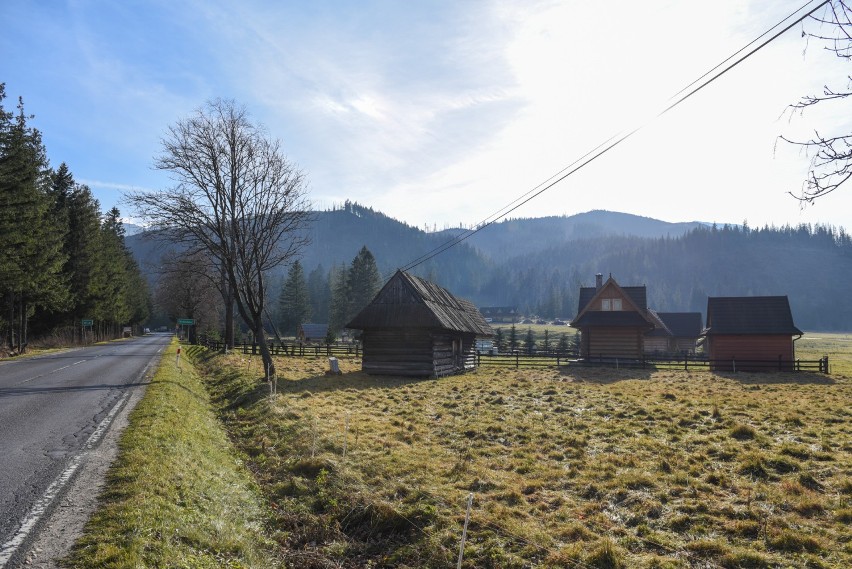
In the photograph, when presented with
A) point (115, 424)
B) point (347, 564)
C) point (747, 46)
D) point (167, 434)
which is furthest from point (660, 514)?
point (115, 424)

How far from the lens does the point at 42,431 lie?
1130cm

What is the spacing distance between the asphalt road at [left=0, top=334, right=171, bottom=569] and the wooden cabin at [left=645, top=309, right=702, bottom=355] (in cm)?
6213

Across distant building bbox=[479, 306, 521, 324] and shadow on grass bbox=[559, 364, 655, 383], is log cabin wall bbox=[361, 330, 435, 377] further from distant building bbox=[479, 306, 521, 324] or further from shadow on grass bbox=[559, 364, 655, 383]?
distant building bbox=[479, 306, 521, 324]

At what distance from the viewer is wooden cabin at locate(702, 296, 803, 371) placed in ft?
129

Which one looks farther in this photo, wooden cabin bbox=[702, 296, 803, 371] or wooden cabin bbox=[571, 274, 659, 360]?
wooden cabin bbox=[571, 274, 659, 360]

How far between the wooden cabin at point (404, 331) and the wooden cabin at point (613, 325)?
54.9ft

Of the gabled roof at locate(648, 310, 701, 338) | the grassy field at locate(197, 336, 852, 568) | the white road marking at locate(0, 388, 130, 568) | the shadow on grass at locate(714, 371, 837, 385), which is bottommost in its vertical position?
the shadow on grass at locate(714, 371, 837, 385)

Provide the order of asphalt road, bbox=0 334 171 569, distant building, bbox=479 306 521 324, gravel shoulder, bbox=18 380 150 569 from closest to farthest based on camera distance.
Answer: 1. gravel shoulder, bbox=18 380 150 569
2. asphalt road, bbox=0 334 171 569
3. distant building, bbox=479 306 521 324

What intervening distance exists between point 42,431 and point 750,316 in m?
44.6

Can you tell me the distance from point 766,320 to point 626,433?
112 ft

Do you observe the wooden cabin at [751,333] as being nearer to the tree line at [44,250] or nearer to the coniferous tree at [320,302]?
the tree line at [44,250]

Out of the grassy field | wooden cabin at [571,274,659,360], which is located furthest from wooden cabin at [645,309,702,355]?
the grassy field

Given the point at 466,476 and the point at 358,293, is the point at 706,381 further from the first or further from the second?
the point at 358,293

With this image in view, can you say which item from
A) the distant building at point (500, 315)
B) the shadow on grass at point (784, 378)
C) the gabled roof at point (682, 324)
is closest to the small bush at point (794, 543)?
the shadow on grass at point (784, 378)
